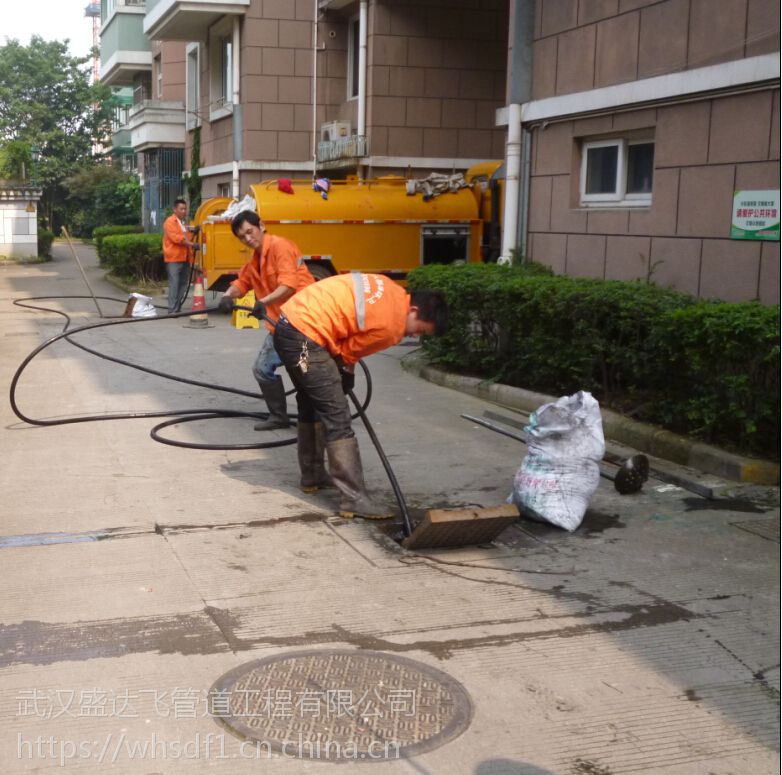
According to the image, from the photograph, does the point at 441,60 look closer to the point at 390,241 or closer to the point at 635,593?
the point at 390,241

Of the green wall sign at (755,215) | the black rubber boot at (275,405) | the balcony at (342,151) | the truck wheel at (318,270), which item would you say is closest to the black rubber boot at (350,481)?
the black rubber boot at (275,405)

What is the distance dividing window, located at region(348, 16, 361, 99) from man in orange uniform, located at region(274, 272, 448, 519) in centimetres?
1483

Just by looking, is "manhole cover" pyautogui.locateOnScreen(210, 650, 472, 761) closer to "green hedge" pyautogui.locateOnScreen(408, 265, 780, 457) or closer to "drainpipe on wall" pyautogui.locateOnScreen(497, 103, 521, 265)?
"green hedge" pyautogui.locateOnScreen(408, 265, 780, 457)

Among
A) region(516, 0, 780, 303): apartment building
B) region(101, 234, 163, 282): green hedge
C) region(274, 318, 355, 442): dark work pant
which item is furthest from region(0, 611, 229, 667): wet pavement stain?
region(101, 234, 163, 282): green hedge

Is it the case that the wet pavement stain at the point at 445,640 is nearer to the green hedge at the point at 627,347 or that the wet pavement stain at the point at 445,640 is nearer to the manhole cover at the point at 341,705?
the manhole cover at the point at 341,705

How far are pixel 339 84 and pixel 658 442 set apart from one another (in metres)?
14.7

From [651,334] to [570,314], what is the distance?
102 centimetres

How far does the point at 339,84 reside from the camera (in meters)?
20.7

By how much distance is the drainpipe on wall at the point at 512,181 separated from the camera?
37.1 ft

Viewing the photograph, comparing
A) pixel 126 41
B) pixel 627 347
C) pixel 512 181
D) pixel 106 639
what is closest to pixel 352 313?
pixel 106 639

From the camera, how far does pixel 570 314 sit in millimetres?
8742

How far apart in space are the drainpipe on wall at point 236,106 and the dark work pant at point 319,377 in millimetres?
15151

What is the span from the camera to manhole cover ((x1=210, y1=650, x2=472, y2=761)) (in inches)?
143

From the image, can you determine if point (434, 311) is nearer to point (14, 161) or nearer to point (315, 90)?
point (315, 90)
